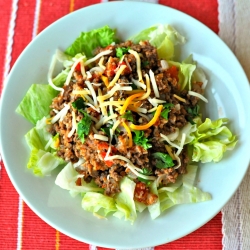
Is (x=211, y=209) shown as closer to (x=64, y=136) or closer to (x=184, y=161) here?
(x=184, y=161)

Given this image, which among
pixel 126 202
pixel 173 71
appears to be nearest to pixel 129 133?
pixel 126 202

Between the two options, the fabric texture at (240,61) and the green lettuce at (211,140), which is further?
the fabric texture at (240,61)

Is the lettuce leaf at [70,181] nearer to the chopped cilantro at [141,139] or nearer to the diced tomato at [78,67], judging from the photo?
the chopped cilantro at [141,139]

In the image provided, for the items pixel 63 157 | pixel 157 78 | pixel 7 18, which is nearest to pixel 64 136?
pixel 63 157

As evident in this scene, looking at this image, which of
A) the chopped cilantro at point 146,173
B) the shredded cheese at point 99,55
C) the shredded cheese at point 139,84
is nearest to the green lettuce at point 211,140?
the chopped cilantro at point 146,173

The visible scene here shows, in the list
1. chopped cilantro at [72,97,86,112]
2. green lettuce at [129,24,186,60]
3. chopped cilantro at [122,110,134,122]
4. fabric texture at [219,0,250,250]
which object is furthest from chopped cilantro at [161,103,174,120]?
fabric texture at [219,0,250,250]

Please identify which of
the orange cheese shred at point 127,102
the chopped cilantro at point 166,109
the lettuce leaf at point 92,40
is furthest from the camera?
the lettuce leaf at point 92,40
